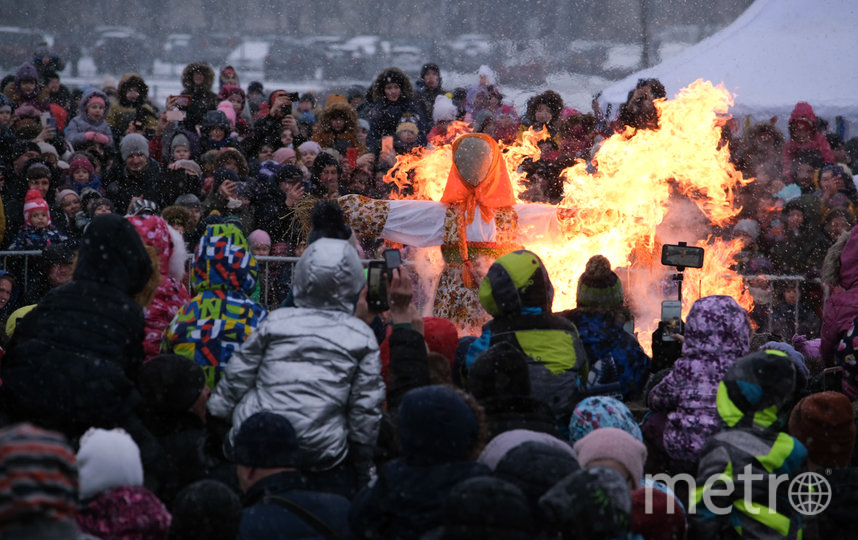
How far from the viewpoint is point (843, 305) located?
6387 mm

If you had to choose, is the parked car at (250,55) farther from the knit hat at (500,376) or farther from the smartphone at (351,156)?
the knit hat at (500,376)

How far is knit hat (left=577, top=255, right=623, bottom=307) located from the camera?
621 centimetres

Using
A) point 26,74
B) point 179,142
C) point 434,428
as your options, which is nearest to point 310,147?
point 179,142

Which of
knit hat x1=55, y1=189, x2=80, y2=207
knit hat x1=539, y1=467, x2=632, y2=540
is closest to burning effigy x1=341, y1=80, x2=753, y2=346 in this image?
knit hat x1=55, y1=189, x2=80, y2=207

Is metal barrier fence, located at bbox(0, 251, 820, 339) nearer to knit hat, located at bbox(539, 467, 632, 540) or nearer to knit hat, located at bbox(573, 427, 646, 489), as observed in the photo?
knit hat, located at bbox(573, 427, 646, 489)

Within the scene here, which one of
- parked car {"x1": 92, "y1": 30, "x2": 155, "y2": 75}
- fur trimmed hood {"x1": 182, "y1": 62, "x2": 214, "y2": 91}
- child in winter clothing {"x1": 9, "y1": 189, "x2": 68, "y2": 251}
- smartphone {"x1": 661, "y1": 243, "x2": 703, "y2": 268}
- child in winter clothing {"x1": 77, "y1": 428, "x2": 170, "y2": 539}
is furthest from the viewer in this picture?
parked car {"x1": 92, "y1": 30, "x2": 155, "y2": 75}

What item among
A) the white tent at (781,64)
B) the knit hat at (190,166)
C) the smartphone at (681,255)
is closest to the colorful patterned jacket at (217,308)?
the smartphone at (681,255)

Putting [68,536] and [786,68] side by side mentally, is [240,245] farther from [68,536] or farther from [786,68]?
[786,68]

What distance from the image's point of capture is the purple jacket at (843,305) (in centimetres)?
633

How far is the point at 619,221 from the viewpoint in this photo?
824 cm

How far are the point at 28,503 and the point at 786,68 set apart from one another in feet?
40.4

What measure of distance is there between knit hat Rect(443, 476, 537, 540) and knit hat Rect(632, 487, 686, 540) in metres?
0.79

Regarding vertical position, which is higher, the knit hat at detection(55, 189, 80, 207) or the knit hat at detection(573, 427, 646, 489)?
the knit hat at detection(55, 189, 80, 207)

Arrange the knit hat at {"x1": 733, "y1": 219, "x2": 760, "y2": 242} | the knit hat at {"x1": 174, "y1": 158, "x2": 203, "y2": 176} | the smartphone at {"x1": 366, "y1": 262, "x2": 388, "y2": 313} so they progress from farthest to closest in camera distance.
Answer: the knit hat at {"x1": 733, "y1": 219, "x2": 760, "y2": 242}
the knit hat at {"x1": 174, "y1": 158, "x2": 203, "y2": 176}
the smartphone at {"x1": 366, "y1": 262, "x2": 388, "y2": 313}
